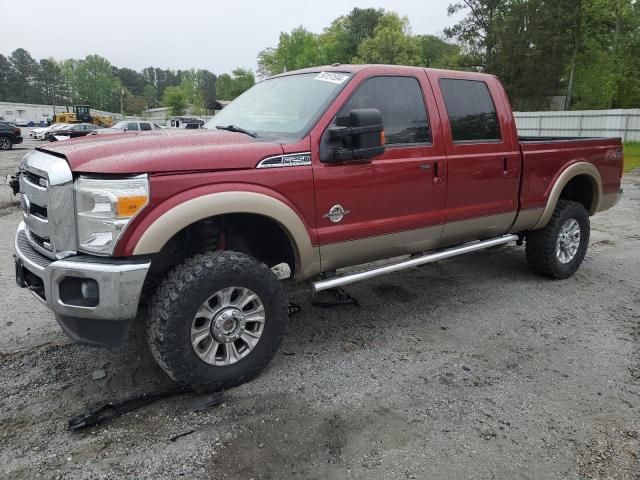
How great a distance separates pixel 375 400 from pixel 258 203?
1399 mm

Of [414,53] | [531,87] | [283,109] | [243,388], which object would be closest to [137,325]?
[243,388]

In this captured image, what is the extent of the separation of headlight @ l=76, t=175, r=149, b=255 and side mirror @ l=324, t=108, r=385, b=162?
1.27m

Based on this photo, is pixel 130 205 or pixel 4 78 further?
pixel 4 78

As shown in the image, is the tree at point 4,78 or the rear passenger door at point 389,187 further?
the tree at point 4,78

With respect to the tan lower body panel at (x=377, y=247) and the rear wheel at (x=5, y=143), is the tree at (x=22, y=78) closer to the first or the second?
the rear wheel at (x=5, y=143)

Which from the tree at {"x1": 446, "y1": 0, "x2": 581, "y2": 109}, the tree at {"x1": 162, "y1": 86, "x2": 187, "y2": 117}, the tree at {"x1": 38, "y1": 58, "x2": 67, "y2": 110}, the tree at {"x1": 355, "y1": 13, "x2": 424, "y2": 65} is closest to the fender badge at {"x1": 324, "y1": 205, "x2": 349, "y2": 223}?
the tree at {"x1": 446, "y1": 0, "x2": 581, "y2": 109}

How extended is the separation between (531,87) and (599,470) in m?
41.8

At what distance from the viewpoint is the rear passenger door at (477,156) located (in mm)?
4285

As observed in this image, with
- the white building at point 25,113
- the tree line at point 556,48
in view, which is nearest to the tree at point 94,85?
the white building at point 25,113

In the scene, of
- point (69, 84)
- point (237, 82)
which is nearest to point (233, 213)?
point (237, 82)

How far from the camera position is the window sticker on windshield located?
3.80m

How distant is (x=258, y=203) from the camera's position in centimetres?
315

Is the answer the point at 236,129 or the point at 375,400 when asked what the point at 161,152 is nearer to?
the point at 236,129

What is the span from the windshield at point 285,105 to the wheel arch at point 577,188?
103 inches
